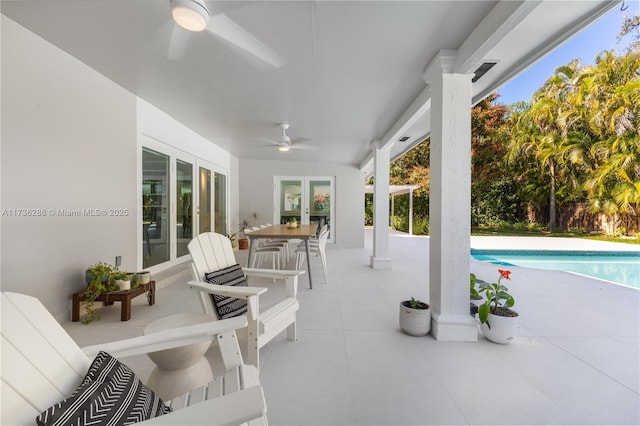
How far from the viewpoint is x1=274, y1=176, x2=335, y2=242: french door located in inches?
311

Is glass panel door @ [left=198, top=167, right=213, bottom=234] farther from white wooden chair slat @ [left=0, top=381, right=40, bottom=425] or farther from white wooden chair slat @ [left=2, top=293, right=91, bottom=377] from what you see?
white wooden chair slat @ [left=0, top=381, right=40, bottom=425]

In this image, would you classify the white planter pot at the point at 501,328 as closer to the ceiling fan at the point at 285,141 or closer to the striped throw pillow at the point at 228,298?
the striped throw pillow at the point at 228,298

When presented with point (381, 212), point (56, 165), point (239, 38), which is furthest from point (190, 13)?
point (381, 212)

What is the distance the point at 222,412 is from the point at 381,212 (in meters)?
4.69

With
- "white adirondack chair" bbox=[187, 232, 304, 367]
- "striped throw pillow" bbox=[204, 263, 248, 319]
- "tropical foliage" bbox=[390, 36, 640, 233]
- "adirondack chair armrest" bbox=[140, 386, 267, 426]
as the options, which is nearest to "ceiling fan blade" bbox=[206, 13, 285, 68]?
"white adirondack chair" bbox=[187, 232, 304, 367]

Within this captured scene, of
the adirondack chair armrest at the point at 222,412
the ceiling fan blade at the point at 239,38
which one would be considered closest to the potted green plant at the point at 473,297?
the adirondack chair armrest at the point at 222,412

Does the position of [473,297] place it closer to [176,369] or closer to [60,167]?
[176,369]

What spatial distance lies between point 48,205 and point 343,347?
111 inches

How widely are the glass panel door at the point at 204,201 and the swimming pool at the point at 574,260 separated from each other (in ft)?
20.2

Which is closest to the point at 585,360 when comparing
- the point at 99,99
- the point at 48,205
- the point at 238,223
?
the point at 48,205

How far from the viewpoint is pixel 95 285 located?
2.63 metres

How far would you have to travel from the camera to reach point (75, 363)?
0.99 m

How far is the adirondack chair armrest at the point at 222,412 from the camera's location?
68 centimetres

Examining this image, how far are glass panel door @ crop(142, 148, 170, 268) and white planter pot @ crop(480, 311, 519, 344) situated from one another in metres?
4.11
